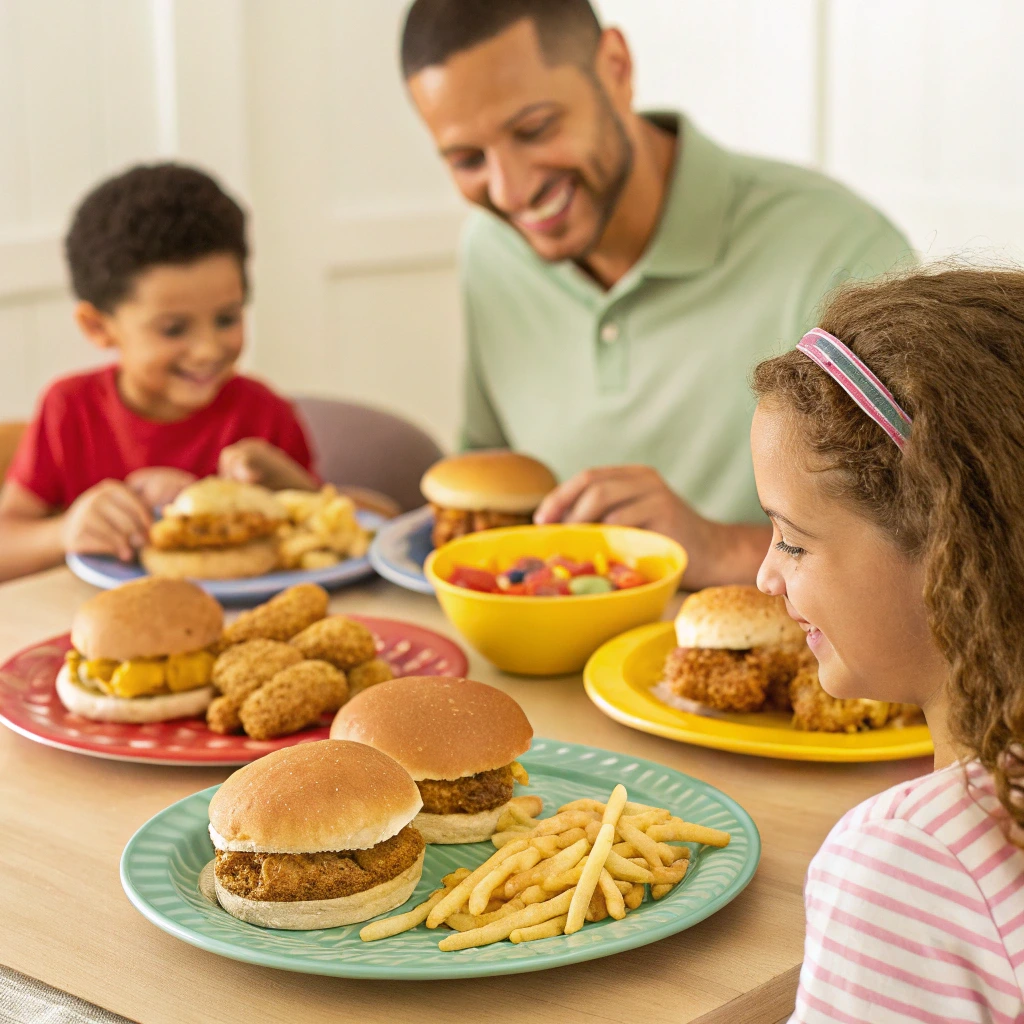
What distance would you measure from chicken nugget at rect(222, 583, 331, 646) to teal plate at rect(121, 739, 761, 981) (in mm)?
397

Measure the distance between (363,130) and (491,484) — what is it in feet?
11.6

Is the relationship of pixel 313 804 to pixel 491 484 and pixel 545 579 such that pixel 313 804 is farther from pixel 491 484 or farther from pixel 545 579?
pixel 491 484

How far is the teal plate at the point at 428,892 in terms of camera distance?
41.3 inches

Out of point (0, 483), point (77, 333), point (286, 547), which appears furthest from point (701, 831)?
point (77, 333)

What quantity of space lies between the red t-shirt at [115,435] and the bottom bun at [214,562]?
822 mm

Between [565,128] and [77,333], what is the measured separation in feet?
8.15

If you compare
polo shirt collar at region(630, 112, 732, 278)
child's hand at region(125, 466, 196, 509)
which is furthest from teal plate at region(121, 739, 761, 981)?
polo shirt collar at region(630, 112, 732, 278)

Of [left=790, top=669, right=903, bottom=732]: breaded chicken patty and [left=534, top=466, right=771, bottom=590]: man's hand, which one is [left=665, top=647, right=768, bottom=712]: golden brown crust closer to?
[left=790, top=669, right=903, bottom=732]: breaded chicken patty

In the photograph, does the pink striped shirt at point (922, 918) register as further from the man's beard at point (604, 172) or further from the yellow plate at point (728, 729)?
the man's beard at point (604, 172)

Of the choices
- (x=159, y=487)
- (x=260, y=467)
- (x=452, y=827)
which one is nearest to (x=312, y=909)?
(x=452, y=827)

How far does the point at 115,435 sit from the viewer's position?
301 centimetres

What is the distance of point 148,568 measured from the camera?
220 centimetres

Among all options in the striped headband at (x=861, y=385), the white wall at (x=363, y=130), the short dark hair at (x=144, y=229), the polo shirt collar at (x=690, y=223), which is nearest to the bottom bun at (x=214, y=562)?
the short dark hair at (x=144, y=229)

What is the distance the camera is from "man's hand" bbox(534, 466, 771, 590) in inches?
79.8
